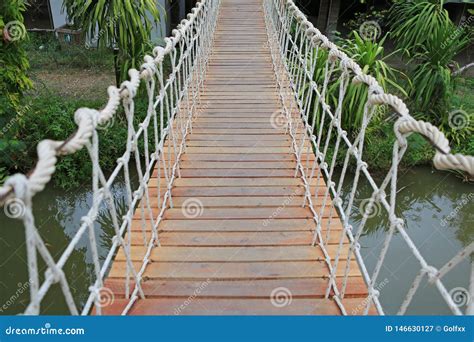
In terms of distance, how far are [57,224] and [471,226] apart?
3.78 meters

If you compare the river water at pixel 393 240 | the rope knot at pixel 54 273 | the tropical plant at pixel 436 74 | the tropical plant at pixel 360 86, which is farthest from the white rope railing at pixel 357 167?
the tropical plant at pixel 436 74

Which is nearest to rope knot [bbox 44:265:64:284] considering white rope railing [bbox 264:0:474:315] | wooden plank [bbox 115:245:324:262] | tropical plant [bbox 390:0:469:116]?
wooden plank [bbox 115:245:324:262]

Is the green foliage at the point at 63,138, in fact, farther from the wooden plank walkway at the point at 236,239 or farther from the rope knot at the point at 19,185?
the rope knot at the point at 19,185

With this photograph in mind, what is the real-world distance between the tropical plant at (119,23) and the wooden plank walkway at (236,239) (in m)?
1.86

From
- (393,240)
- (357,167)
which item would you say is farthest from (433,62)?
(357,167)

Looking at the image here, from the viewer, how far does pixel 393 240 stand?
10.9 ft

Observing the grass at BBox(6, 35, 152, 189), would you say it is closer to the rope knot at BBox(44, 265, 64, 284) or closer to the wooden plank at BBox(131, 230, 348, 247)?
the wooden plank at BBox(131, 230, 348, 247)

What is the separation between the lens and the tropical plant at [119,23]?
3863 millimetres

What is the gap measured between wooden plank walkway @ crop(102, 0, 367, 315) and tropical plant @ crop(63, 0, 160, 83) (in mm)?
1861

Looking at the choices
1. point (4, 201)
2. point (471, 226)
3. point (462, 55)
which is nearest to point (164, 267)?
point (4, 201)

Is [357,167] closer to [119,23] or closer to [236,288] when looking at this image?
[236,288]

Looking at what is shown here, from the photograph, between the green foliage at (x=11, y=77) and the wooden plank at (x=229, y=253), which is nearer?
the wooden plank at (x=229, y=253)

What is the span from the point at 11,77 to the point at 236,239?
122 inches

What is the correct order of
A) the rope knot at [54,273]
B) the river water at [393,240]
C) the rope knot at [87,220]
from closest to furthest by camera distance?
the rope knot at [54,273]
the rope knot at [87,220]
the river water at [393,240]
